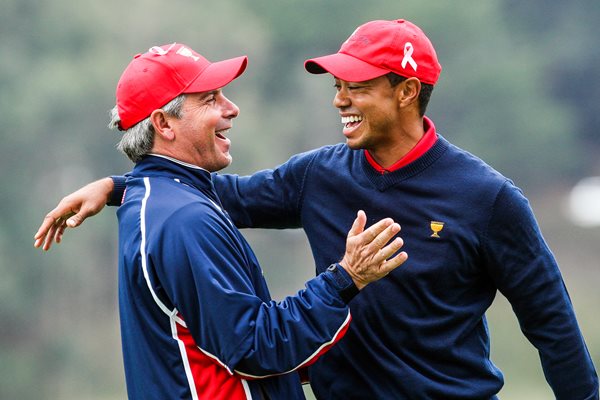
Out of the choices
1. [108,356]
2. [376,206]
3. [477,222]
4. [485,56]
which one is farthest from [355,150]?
[485,56]

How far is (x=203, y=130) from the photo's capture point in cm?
324

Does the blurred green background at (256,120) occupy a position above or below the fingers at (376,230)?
above

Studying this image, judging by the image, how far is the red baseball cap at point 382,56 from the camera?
3.34 meters

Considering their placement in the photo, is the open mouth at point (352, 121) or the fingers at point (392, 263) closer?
the fingers at point (392, 263)

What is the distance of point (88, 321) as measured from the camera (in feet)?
67.1

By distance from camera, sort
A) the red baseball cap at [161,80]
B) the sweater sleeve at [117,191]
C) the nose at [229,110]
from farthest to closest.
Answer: the sweater sleeve at [117,191]
the nose at [229,110]
the red baseball cap at [161,80]

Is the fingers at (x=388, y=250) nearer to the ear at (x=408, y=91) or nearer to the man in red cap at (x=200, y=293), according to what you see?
the man in red cap at (x=200, y=293)

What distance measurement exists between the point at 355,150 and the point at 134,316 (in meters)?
0.87

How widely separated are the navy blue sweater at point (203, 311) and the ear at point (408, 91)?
2.18ft

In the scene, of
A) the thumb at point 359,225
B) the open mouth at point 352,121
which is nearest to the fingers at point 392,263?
the thumb at point 359,225

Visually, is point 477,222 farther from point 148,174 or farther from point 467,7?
point 467,7

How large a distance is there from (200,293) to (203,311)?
5 centimetres

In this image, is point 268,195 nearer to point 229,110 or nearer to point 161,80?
A: point 229,110

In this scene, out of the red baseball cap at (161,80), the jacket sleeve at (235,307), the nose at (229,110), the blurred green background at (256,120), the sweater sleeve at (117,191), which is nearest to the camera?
the jacket sleeve at (235,307)
